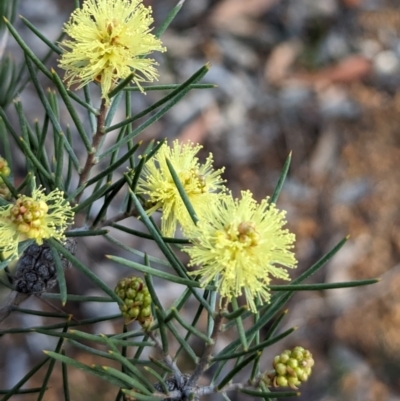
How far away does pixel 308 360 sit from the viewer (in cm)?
56

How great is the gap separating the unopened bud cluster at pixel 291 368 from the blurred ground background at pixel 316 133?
122 centimetres

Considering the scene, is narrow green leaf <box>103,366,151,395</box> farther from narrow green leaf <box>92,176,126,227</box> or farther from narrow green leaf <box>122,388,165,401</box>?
narrow green leaf <box>92,176,126,227</box>

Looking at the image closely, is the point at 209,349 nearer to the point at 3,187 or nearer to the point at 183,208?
the point at 183,208

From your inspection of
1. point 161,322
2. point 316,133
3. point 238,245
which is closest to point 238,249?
point 238,245

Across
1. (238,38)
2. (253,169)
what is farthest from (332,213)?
(238,38)

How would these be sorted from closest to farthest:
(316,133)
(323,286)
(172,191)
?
1. (323,286)
2. (172,191)
3. (316,133)

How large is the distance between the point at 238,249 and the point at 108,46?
0.25 metres

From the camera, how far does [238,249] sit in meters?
0.50

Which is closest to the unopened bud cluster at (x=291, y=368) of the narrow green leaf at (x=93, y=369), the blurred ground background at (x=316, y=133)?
the narrow green leaf at (x=93, y=369)

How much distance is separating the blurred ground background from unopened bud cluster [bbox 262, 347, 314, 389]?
1.22 metres

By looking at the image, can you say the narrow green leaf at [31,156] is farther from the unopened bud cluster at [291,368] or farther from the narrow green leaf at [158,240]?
the unopened bud cluster at [291,368]

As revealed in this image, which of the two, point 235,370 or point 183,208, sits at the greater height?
point 183,208

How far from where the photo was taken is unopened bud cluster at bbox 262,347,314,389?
0.55 metres

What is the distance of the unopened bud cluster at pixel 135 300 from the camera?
1.76 ft
